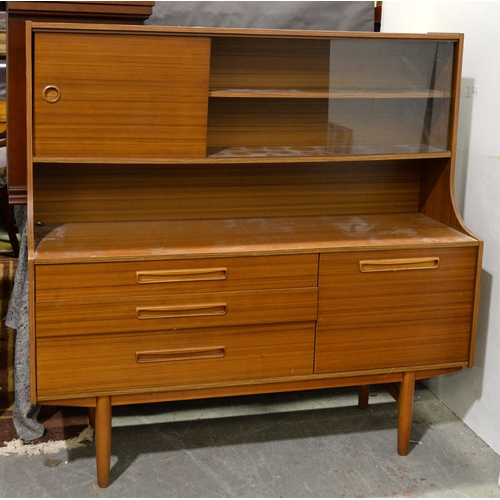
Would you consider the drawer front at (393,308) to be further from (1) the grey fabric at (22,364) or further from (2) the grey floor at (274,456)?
(1) the grey fabric at (22,364)

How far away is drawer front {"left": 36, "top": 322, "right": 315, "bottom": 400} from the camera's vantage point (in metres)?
2.11

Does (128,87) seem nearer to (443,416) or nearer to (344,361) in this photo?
(344,361)

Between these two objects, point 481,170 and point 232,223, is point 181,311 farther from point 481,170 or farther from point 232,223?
point 481,170

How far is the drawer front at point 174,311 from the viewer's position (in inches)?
81.7

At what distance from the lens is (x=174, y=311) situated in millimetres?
2158

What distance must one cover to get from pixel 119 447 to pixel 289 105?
1.36 metres

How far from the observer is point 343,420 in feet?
8.82

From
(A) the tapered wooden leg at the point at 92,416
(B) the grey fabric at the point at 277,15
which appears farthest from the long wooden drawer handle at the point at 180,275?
(B) the grey fabric at the point at 277,15

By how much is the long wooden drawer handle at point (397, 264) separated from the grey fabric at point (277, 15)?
1.10m

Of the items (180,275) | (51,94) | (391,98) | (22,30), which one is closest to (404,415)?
(180,275)

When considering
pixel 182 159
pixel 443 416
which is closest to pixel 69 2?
pixel 182 159

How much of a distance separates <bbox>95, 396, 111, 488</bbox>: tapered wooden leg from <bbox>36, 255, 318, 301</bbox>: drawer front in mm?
362

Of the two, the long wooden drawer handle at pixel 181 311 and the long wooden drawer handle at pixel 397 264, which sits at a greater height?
the long wooden drawer handle at pixel 397 264

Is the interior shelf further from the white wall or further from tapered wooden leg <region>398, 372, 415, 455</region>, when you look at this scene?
tapered wooden leg <region>398, 372, 415, 455</region>
